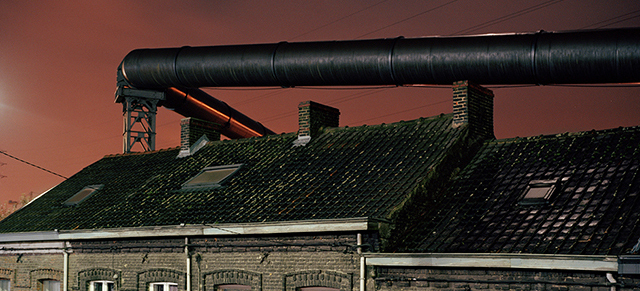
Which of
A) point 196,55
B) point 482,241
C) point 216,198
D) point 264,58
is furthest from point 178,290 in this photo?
point 196,55

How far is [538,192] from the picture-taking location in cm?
1198

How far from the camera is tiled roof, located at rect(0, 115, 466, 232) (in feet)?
45.1

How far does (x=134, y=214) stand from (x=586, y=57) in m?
12.4

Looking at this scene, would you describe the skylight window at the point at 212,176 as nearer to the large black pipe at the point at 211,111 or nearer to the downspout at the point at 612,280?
the large black pipe at the point at 211,111

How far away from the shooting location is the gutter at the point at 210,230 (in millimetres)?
12273

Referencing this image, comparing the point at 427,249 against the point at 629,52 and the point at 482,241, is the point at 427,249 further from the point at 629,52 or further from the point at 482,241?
the point at 629,52

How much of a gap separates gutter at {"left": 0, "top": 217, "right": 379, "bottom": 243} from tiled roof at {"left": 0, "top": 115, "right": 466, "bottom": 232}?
23 cm

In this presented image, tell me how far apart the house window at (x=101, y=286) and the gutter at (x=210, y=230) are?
139cm

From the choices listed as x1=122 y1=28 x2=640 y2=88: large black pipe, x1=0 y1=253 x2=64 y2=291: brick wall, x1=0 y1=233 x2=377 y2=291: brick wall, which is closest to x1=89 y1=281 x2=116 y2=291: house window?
x1=0 y1=233 x2=377 y2=291: brick wall

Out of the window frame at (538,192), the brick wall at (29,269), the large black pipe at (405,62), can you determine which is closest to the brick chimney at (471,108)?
the window frame at (538,192)

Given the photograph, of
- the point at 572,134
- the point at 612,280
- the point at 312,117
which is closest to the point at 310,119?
the point at 312,117

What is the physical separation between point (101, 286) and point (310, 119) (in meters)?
7.09

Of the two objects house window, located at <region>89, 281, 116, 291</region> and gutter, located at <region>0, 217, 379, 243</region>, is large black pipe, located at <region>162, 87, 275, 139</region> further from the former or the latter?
house window, located at <region>89, 281, 116, 291</region>

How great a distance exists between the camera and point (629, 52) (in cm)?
1670
